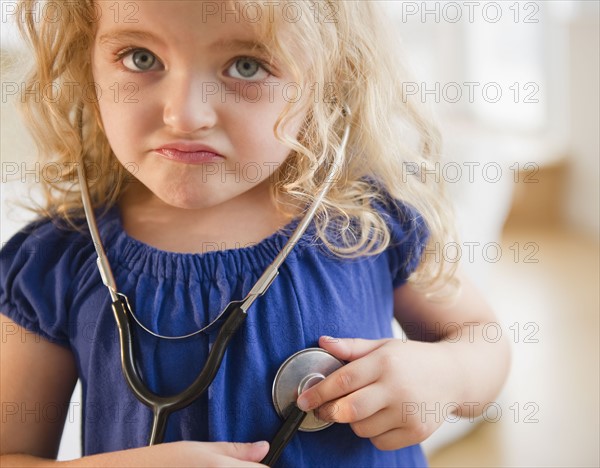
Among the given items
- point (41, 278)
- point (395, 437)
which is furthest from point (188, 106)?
point (395, 437)

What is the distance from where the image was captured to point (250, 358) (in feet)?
2.50

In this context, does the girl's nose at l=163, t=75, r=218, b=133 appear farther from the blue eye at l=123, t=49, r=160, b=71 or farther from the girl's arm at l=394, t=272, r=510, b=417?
the girl's arm at l=394, t=272, r=510, b=417

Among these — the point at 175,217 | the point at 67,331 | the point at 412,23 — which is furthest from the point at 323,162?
the point at 412,23

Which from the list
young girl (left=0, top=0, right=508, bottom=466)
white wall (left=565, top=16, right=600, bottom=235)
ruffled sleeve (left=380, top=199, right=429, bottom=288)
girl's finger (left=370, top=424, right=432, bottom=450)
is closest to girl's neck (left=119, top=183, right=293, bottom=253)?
young girl (left=0, top=0, right=508, bottom=466)

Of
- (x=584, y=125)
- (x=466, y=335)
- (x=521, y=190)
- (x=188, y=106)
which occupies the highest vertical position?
(x=584, y=125)

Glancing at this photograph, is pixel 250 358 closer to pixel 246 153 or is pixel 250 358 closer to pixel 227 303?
pixel 227 303

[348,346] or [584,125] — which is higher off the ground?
[584,125]

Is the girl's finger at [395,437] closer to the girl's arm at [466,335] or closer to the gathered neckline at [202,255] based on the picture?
the girl's arm at [466,335]

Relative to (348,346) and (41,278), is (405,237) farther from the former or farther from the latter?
(41,278)

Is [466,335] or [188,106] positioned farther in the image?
[466,335]

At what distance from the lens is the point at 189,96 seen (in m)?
0.70

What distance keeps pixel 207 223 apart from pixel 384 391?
0.26 meters

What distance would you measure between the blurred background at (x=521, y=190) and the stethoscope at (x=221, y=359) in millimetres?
231

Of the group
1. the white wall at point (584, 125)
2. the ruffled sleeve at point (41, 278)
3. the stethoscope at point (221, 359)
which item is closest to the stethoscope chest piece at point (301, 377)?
the stethoscope at point (221, 359)
